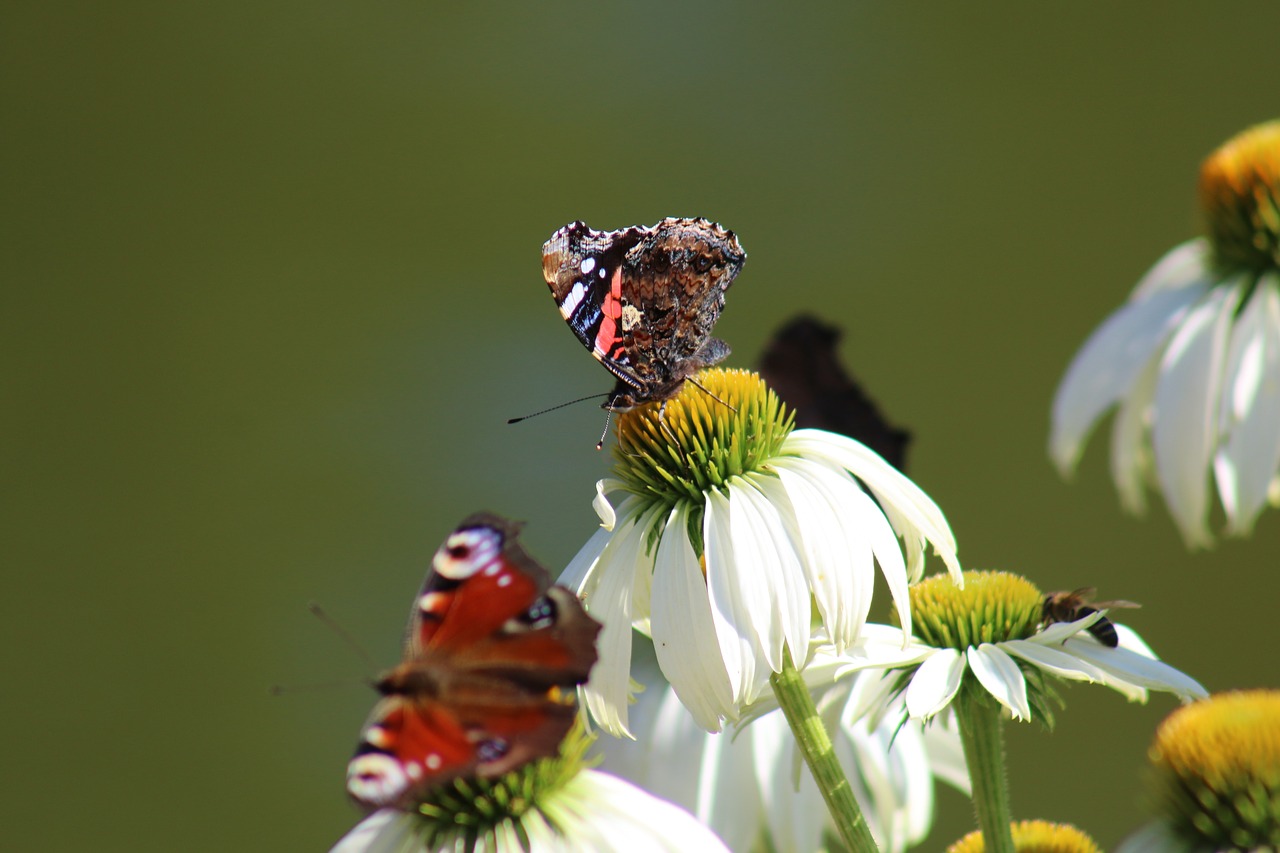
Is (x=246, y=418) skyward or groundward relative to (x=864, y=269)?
groundward

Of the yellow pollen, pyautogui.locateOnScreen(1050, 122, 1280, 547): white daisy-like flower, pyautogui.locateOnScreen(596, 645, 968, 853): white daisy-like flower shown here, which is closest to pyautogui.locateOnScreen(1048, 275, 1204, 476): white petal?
pyautogui.locateOnScreen(1050, 122, 1280, 547): white daisy-like flower

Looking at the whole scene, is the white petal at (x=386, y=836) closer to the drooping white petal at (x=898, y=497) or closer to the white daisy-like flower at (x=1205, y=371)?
the drooping white petal at (x=898, y=497)

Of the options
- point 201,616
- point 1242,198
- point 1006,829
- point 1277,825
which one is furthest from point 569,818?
point 201,616

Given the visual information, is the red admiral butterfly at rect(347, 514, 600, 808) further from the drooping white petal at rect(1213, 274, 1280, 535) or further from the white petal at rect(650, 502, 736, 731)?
the drooping white petal at rect(1213, 274, 1280, 535)

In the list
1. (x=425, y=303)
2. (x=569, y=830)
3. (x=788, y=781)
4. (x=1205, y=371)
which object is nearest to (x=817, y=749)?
(x=569, y=830)

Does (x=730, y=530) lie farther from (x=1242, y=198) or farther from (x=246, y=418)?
(x=246, y=418)

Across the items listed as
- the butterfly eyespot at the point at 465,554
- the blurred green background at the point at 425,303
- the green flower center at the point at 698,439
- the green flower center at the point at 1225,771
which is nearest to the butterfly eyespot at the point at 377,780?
the butterfly eyespot at the point at 465,554
